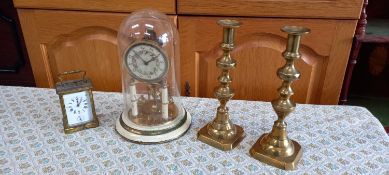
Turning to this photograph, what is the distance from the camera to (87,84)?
32.0 inches

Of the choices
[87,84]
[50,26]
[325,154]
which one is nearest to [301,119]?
[325,154]

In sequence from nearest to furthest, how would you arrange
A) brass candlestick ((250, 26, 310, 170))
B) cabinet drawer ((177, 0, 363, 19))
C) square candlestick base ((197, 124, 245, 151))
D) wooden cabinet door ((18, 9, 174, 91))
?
brass candlestick ((250, 26, 310, 170)) < square candlestick base ((197, 124, 245, 151)) < cabinet drawer ((177, 0, 363, 19)) < wooden cabinet door ((18, 9, 174, 91))

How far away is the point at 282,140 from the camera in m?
0.74

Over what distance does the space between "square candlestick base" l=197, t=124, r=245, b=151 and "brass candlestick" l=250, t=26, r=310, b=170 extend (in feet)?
0.15

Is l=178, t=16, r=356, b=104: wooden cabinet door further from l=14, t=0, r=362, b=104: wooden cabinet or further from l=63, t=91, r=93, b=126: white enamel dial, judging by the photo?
l=63, t=91, r=93, b=126: white enamel dial

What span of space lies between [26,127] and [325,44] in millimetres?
973

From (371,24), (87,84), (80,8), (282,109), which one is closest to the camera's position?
(282,109)

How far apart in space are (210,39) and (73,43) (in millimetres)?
537

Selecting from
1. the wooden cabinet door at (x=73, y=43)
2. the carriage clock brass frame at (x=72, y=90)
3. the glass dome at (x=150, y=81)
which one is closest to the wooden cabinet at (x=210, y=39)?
the wooden cabinet door at (x=73, y=43)

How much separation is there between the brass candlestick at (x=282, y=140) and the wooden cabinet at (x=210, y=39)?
1.41ft

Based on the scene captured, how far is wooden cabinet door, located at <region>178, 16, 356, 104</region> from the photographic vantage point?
3.49 feet

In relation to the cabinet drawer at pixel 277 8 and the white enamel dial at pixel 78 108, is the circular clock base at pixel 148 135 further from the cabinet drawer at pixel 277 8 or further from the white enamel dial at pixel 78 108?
the cabinet drawer at pixel 277 8

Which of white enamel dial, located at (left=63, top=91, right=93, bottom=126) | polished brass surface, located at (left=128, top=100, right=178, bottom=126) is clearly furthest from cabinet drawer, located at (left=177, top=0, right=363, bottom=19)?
white enamel dial, located at (left=63, top=91, right=93, bottom=126)

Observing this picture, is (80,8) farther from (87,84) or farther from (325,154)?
(325,154)
